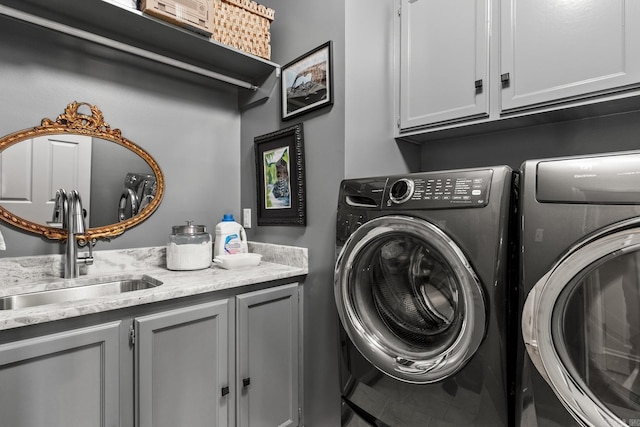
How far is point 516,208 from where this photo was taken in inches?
41.9

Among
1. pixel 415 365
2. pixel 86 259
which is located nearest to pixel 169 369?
pixel 86 259

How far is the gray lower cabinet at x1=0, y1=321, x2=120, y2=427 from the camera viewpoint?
3.36 feet

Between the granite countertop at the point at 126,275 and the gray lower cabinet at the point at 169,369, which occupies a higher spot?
the granite countertop at the point at 126,275

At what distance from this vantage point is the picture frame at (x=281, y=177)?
74.2 inches

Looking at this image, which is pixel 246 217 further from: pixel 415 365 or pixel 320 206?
pixel 415 365

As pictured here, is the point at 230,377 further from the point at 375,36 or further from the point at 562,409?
the point at 375,36

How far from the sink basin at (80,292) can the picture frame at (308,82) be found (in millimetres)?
1187

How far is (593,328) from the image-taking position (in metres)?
0.87

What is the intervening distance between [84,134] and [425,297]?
1.88 meters

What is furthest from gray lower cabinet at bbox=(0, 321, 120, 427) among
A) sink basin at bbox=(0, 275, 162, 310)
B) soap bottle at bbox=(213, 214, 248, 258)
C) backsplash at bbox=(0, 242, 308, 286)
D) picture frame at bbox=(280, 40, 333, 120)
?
picture frame at bbox=(280, 40, 333, 120)

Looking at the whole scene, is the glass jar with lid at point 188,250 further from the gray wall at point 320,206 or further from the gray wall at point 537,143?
the gray wall at point 537,143

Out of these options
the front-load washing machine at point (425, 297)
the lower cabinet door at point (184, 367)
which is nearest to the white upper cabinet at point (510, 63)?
the front-load washing machine at point (425, 297)

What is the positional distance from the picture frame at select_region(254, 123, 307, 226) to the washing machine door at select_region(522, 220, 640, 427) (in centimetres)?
123

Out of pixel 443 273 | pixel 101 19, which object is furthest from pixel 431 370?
pixel 101 19
